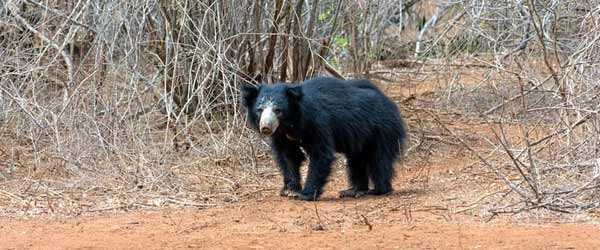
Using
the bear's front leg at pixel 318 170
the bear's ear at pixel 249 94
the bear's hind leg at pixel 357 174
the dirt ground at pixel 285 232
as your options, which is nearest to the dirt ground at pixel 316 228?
the dirt ground at pixel 285 232

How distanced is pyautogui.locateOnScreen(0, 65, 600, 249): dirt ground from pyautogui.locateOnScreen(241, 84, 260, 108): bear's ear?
78cm

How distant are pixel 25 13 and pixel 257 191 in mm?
4069

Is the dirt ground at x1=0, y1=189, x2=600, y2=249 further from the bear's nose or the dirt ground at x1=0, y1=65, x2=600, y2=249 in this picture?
the bear's nose

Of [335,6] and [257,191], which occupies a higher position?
[335,6]

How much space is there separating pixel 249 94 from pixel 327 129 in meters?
0.68

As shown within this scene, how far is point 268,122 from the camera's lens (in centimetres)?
845

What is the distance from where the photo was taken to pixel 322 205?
27.7 feet

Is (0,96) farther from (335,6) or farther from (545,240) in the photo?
(545,240)

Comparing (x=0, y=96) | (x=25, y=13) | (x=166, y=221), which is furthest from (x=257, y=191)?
(x=25, y=13)

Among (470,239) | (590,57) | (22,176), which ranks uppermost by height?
(590,57)

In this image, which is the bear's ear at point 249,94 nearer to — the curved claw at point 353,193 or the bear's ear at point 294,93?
the bear's ear at point 294,93

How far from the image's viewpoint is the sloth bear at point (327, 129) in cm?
869

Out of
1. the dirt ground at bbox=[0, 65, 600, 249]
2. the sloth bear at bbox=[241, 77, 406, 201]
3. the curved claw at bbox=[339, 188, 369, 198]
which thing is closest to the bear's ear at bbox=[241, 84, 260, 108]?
the sloth bear at bbox=[241, 77, 406, 201]

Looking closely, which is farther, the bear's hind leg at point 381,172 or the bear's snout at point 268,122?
the bear's hind leg at point 381,172
